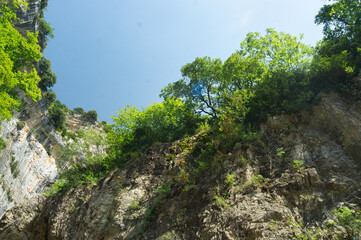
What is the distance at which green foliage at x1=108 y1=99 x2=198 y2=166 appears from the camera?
18.0 m

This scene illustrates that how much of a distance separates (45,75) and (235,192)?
4809 centimetres

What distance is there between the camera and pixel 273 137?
11.8m

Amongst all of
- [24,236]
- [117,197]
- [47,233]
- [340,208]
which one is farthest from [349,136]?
[24,236]

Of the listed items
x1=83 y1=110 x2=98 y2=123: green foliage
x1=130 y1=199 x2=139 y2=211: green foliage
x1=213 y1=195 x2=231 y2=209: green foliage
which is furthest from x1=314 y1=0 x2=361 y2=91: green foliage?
x1=83 y1=110 x2=98 y2=123: green foliage

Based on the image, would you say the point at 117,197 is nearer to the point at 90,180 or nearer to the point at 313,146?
the point at 90,180

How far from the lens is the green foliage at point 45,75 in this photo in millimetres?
47094

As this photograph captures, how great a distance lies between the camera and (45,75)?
47406 millimetres

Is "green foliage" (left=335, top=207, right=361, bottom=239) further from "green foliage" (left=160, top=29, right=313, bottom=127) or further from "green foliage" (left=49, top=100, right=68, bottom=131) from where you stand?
"green foliage" (left=49, top=100, right=68, bottom=131)

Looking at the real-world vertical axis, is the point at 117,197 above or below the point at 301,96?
below

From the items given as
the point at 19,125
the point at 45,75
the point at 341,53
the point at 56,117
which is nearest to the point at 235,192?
the point at 341,53

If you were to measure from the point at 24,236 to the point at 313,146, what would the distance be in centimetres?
1701

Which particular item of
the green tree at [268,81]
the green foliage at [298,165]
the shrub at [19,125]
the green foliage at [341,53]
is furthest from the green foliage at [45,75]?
the green foliage at [298,165]

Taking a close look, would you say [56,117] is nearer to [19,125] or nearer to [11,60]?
[19,125]

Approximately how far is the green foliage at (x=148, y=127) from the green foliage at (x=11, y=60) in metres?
6.30
